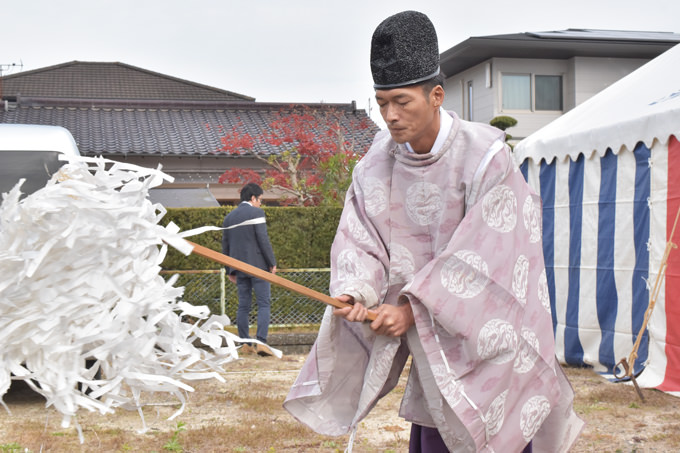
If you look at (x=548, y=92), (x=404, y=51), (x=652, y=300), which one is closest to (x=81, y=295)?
(x=404, y=51)

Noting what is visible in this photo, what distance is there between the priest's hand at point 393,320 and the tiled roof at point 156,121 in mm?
12424

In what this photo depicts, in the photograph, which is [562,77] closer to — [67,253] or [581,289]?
[581,289]

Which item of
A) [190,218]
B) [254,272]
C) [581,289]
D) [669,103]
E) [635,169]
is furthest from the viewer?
[190,218]

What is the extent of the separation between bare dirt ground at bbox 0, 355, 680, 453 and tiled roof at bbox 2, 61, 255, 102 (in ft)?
57.3

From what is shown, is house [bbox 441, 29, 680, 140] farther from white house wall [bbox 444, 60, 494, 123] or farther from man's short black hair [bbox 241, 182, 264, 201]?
man's short black hair [bbox 241, 182, 264, 201]

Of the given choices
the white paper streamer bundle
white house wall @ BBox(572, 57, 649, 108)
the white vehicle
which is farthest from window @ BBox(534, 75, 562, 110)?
the white paper streamer bundle

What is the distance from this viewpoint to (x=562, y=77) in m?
19.9

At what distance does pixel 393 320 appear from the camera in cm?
266

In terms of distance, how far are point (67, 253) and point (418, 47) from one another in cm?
141

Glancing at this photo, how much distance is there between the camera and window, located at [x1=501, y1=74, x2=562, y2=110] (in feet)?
64.4

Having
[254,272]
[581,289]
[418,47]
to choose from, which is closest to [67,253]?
[254,272]

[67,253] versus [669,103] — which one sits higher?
[669,103]

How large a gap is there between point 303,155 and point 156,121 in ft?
15.6

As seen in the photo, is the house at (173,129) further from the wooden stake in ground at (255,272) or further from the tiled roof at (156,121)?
the wooden stake in ground at (255,272)
